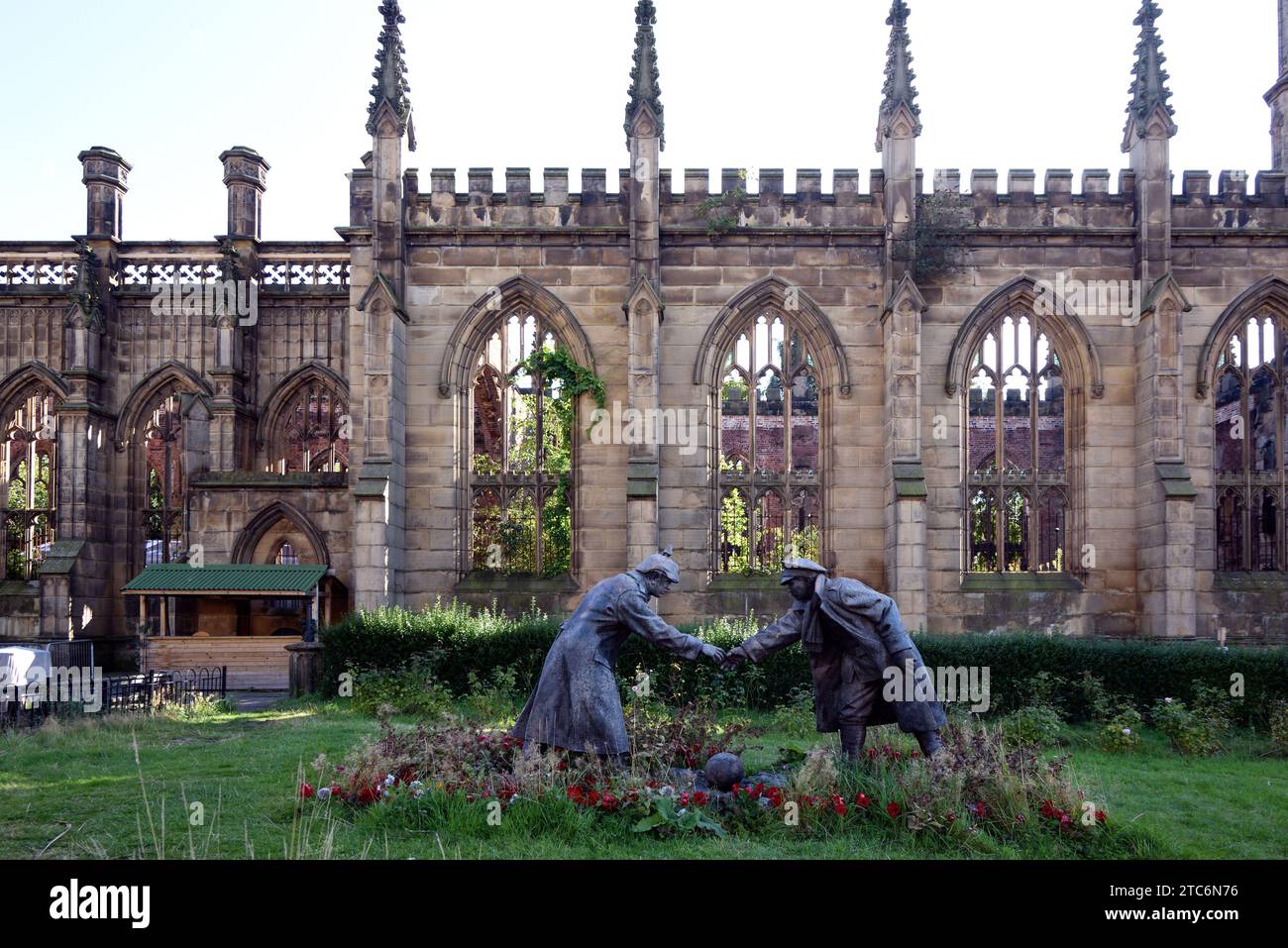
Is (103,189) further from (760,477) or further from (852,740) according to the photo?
(852,740)

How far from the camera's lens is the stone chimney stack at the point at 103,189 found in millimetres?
22469

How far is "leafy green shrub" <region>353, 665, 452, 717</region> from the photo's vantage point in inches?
530

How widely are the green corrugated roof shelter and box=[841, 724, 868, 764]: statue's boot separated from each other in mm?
12521

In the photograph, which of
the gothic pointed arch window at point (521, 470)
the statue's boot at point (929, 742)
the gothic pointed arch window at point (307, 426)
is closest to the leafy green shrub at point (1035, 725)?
the statue's boot at point (929, 742)

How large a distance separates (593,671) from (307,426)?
17422mm

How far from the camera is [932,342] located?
1811 centimetres

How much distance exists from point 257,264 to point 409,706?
13870 millimetres

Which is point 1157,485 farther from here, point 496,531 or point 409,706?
point 409,706

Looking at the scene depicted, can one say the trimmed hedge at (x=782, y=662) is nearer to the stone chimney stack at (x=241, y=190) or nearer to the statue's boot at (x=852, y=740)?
the statue's boot at (x=852, y=740)

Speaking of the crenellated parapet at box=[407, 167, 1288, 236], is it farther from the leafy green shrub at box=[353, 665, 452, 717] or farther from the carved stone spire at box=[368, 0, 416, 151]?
the leafy green shrub at box=[353, 665, 452, 717]

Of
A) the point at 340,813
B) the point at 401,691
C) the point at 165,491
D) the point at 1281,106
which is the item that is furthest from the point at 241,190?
the point at 1281,106

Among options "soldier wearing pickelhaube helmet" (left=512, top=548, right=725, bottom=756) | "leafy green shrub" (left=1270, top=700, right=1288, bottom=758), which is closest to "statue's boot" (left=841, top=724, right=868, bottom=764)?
"soldier wearing pickelhaube helmet" (left=512, top=548, right=725, bottom=756)

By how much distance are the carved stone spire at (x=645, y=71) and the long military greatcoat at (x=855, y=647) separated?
1278 cm
